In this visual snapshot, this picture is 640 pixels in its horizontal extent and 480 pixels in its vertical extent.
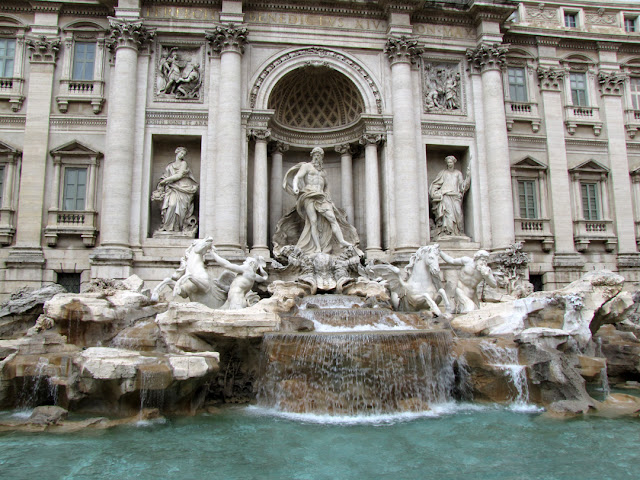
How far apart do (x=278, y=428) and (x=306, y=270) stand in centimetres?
750

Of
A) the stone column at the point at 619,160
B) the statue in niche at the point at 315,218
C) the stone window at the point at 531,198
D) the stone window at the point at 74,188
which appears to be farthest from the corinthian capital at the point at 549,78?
the stone window at the point at 74,188

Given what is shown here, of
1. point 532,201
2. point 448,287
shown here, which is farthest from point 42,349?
point 532,201

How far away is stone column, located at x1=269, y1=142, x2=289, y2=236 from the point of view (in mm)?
19188

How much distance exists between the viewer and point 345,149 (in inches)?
776

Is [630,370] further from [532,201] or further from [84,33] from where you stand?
[84,33]

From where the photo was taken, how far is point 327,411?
9844mm

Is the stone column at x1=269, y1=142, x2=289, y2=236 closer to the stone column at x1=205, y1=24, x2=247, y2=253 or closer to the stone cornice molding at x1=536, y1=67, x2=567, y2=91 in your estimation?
the stone column at x1=205, y1=24, x2=247, y2=253

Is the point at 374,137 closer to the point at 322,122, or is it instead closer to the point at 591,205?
the point at 322,122

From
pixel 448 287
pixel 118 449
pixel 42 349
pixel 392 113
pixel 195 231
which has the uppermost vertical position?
pixel 392 113

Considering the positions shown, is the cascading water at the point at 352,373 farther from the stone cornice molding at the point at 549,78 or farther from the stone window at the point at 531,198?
the stone cornice molding at the point at 549,78

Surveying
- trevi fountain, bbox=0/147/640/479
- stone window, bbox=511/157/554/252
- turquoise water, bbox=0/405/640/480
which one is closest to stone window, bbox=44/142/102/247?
trevi fountain, bbox=0/147/640/479

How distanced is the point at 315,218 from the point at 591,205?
1195 cm

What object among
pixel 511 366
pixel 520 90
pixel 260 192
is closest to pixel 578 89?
pixel 520 90

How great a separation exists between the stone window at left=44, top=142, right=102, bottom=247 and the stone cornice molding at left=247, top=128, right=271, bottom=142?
5404 mm
